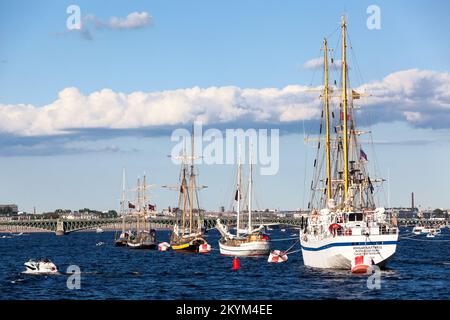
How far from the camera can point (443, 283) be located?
79938 mm

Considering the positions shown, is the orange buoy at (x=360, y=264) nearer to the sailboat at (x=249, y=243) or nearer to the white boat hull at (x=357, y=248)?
the white boat hull at (x=357, y=248)

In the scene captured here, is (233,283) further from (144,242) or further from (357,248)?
(144,242)

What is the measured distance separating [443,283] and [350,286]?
34.5ft

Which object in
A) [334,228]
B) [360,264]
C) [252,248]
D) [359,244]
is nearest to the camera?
[359,244]

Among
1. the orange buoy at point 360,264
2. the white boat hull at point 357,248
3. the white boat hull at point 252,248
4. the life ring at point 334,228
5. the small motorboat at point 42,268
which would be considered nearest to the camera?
the white boat hull at point 357,248

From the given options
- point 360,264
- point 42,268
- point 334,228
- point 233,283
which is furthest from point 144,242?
point 360,264

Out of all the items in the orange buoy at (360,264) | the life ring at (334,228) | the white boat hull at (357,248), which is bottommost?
the orange buoy at (360,264)

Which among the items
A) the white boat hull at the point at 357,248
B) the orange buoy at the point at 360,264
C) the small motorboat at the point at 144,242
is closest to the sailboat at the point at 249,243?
the small motorboat at the point at 144,242

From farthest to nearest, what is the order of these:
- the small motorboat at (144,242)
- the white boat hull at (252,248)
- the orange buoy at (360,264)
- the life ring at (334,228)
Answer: the small motorboat at (144,242) < the white boat hull at (252,248) < the life ring at (334,228) < the orange buoy at (360,264)

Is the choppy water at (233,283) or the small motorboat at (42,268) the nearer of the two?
the choppy water at (233,283)

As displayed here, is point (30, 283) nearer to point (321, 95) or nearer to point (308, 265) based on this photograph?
point (308, 265)

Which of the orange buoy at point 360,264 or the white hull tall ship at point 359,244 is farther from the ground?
the white hull tall ship at point 359,244

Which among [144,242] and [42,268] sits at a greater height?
[42,268]
